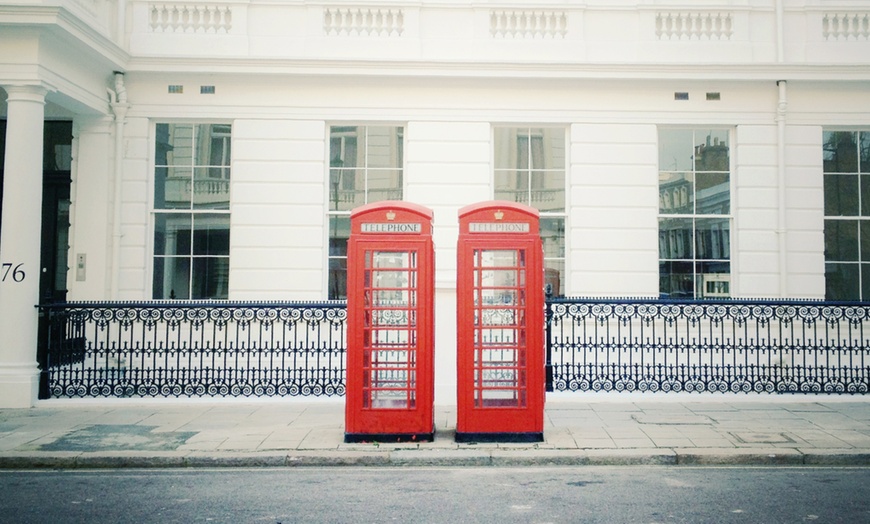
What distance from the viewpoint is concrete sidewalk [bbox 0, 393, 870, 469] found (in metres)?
6.80

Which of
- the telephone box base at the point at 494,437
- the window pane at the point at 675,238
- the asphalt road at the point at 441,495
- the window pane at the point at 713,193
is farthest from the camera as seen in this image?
the window pane at the point at 713,193

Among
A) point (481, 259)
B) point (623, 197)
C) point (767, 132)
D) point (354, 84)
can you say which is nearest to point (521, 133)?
point (623, 197)

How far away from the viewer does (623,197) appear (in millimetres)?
12242

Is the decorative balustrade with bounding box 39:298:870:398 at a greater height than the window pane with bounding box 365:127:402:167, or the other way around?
the window pane with bounding box 365:127:402:167

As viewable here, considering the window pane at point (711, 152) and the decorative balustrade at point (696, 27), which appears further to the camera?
the window pane at point (711, 152)

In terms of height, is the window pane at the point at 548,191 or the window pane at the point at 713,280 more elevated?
the window pane at the point at 548,191

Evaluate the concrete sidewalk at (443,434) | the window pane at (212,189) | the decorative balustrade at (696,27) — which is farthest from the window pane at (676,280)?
the window pane at (212,189)

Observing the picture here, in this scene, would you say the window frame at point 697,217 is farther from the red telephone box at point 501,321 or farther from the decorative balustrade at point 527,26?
the red telephone box at point 501,321

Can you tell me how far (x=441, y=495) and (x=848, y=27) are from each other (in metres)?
11.7

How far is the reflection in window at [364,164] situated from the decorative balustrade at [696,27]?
510 centimetres

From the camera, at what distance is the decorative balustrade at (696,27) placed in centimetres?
1241

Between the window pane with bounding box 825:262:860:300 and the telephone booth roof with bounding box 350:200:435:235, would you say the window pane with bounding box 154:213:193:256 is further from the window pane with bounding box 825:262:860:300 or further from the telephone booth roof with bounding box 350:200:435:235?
the window pane with bounding box 825:262:860:300

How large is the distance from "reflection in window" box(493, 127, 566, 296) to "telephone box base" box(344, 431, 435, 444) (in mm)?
5720

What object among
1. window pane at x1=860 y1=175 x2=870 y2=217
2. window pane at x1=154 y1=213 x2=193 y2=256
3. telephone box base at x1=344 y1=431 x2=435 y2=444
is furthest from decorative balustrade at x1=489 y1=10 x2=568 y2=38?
telephone box base at x1=344 y1=431 x2=435 y2=444
